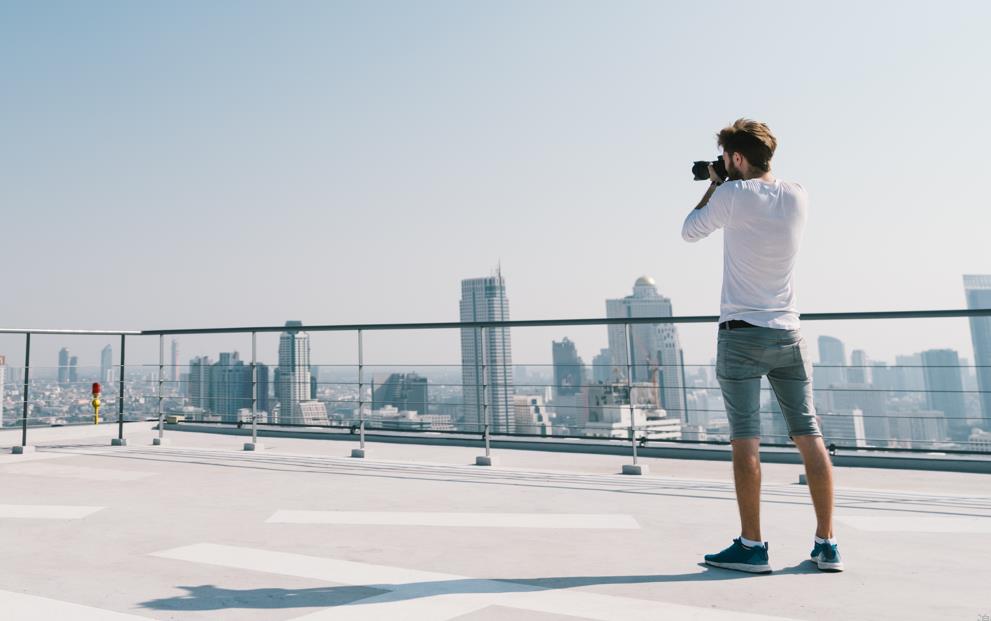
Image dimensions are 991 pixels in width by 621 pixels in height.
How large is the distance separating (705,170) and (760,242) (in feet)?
0.91

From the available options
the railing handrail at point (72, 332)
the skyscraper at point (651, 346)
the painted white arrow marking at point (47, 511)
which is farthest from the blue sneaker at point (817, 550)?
the railing handrail at point (72, 332)

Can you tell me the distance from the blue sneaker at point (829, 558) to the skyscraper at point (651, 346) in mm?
1426

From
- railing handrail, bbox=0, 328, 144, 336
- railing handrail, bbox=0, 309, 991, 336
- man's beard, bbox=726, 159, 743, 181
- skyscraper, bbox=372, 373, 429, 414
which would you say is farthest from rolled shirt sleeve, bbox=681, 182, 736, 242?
railing handrail, bbox=0, 328, 144, 336

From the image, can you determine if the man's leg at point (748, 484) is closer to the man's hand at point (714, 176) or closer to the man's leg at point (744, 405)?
the man's leg at point (744, 405)

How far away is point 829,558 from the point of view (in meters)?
1.51

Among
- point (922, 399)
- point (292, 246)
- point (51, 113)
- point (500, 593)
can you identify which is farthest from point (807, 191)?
point (292, 246)

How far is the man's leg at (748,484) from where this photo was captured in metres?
1.56

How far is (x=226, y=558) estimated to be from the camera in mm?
1683

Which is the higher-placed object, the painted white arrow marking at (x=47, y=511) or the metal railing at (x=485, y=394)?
the metal railing at (x=485, y=394)

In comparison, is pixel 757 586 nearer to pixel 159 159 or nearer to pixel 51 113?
pixel 51 113

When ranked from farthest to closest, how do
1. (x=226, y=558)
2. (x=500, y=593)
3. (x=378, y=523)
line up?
(x=378, y=523), (x=226, y=558), (x=500, y=593)

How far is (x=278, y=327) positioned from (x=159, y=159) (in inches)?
569

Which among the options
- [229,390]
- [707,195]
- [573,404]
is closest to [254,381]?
[229,390]

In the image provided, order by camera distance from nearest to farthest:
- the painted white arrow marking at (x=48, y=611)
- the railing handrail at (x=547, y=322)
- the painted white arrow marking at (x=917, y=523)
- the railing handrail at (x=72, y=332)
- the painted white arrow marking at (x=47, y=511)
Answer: the painted white arrow marking at (x=48, y=611)
the painted white arrow marking at (x=917, y=523)
the painted white arrow marking at (x=47, y=511)
the railing handrail at (x=547, y=322)
the railing handrail at (x=72, y=332)
